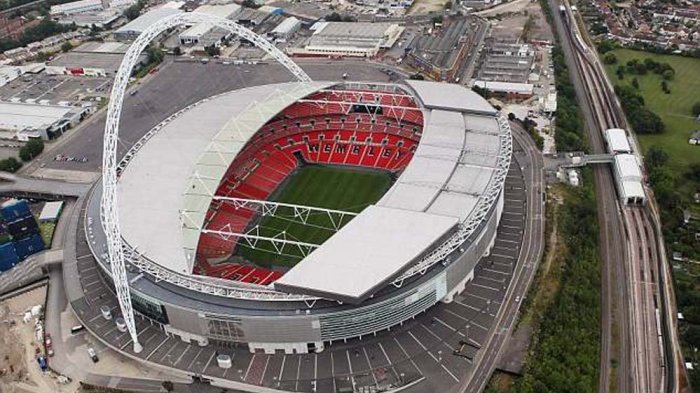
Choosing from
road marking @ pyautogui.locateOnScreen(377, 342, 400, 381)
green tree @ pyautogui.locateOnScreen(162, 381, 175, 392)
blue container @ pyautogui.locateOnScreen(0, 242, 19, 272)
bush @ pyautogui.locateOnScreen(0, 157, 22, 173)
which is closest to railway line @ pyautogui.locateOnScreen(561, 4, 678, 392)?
road marking @ pyautogui.locateOnScreen(377, 342, 400, 381)

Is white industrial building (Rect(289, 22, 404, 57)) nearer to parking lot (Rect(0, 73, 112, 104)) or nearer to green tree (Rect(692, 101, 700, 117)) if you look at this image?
parking lot (Rect(0, 73, 112, 104))

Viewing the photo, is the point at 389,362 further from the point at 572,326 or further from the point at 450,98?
the point at 450,98

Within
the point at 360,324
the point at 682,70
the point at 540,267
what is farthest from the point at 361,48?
the point at 360,324

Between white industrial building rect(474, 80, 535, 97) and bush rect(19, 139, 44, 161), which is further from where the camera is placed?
white industrial building rect(474, 80, 535, 97)

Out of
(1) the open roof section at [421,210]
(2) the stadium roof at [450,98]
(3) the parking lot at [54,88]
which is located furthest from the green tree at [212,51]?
(1) the open roof section at [421,210]

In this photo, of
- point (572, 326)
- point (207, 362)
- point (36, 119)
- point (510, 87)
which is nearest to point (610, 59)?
point (510, 87)

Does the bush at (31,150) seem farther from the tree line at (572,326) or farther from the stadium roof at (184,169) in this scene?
the tree line at (572,326)
